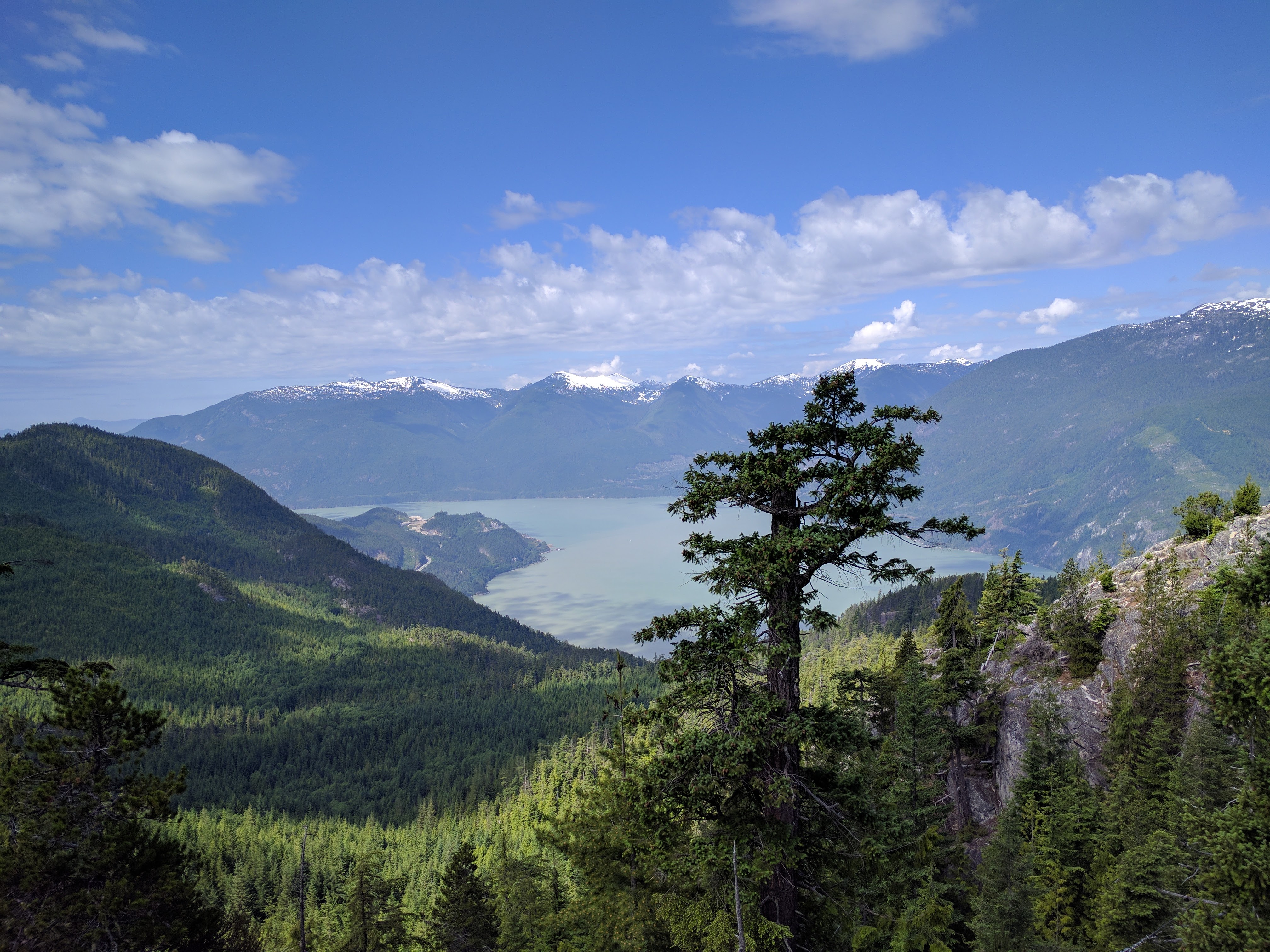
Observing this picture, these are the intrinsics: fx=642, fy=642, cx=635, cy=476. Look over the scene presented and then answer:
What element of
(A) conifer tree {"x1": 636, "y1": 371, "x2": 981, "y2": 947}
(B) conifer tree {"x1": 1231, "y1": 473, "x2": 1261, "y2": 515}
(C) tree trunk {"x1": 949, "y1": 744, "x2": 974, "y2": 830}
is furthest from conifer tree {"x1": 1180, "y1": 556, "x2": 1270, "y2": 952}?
(B) conifer tree {"x1": 1231, "y1": 473, "x2": 1261, "y2": 515}

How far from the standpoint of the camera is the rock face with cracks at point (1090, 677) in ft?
125

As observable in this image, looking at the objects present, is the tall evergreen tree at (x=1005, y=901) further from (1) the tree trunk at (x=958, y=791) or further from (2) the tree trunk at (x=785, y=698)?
(1) the tree trunk at (x=958, y=791)

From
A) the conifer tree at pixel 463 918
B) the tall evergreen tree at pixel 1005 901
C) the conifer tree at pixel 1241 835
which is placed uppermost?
the conifer tree at pixel 1241 835

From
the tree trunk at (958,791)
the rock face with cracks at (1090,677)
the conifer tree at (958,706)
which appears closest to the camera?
the rock face with cracks at (1090,677)

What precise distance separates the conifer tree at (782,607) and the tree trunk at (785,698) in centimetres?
3

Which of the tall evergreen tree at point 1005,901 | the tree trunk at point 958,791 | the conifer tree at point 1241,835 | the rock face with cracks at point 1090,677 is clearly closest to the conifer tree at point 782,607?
the conifer tree at point 1241,835

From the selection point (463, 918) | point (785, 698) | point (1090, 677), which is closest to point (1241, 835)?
point (785, 698)

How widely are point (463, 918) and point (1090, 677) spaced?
3914 centimetres

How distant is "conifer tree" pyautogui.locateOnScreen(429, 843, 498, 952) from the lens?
1093 inches

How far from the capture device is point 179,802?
384ft

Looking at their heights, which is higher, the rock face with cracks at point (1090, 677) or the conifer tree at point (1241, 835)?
the conifer tree at point (1241, 835)

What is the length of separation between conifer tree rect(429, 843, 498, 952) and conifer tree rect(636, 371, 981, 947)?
2143cm

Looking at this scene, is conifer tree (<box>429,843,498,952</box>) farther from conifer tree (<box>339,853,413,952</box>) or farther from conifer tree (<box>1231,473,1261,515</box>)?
conifer tree (<box>1231,473,1261,515</box>)

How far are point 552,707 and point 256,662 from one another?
101m
